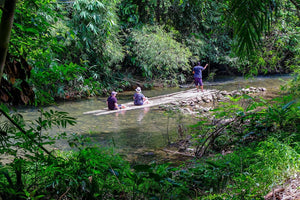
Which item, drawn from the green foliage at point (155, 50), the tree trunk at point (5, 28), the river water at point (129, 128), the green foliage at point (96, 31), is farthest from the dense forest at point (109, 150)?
the green foliage at point (155, 50)

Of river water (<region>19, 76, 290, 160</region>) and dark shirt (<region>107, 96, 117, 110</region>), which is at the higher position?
dark shirt (<region>107, 96, 117, 110</region>)

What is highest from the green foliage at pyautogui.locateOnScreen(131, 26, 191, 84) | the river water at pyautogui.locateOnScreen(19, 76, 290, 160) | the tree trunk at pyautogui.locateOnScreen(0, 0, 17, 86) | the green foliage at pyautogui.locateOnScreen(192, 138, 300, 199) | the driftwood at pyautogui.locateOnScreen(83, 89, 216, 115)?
the green foliage at pyautogui.locateOnScreen(131, 26, 191, 84)

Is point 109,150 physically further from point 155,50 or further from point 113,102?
point 155,50

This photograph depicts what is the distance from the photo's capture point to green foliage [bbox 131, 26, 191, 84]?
18297 millimetres

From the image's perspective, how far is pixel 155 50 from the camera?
Answer: 18.3m

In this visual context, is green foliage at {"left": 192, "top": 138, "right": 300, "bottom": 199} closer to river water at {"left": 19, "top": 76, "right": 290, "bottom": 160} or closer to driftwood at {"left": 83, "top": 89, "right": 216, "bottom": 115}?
river water at {"left": 19, "top": 76, "right": 290, "bottom": 160}

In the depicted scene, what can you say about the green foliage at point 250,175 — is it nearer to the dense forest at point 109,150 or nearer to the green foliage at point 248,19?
the dense forest at point 109,150

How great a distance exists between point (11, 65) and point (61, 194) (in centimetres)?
110

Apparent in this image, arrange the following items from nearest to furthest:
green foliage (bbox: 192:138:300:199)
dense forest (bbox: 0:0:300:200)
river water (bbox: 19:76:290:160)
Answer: dense forest (bbox: 0:0:300:200) < green foliage (bbox: 192:138:300:199) < river water (bbox: 19:76:290:160)

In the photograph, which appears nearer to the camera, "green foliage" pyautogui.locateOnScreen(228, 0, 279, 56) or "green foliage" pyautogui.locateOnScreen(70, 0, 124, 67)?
"green foliage" pyautogui.locateOnScreen(228, 0, 279, 56)

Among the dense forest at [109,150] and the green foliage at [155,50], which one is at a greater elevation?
the green foliage at [155,50]

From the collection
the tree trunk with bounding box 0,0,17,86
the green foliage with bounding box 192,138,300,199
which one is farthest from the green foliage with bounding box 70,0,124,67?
the tree trunk with bounding box 0,0,17,86

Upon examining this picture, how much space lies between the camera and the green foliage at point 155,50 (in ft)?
60.0

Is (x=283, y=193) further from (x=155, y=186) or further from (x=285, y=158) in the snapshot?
(x=155, y=186)
